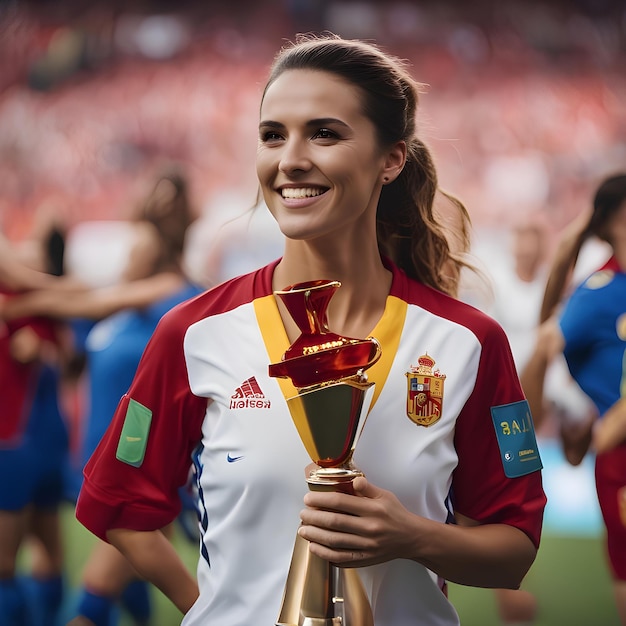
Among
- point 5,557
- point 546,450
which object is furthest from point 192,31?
point 5,557

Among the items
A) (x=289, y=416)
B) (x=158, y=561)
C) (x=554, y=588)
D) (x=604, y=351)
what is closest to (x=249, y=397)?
(x=289, y=416)

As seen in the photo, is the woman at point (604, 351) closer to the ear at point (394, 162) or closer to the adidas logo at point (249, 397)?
the ear at point (394, 162)

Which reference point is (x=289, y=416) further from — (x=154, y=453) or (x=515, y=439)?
(x=515, y=439)

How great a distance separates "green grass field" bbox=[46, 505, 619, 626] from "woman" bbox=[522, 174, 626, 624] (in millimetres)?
1372

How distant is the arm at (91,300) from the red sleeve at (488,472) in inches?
91.6

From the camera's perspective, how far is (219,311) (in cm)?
133

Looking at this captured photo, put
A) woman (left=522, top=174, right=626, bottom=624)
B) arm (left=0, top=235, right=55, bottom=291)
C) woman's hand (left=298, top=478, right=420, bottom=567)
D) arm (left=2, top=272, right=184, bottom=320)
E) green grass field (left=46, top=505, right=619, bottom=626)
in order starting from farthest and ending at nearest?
1. green grass field (left=46, top=505, right=619, bottom=626)
2. arm (left=2, top=272, right=184, bottom=320)
3. arm (left=0, top=235, right=55, bottom=291)
4. woman (left=522, top=174, right=626, bottom=624)
5. woman's hand (left=298, top=478, right=420, bottom=567)

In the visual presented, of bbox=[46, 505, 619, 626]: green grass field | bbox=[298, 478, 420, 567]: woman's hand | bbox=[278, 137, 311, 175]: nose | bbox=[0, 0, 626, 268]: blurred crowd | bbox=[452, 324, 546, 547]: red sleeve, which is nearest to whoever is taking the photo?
bbox=[298, 478, 420, 567]: woman's hand

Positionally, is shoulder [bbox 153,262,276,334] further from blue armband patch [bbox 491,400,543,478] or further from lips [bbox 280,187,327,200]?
blue armband patch [bbox 491,400,543,478]

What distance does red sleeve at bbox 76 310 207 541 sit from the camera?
4.20 ft

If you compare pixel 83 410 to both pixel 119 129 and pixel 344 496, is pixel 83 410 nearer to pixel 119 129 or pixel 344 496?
pixel 119 129

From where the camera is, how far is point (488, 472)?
1282 millimetres

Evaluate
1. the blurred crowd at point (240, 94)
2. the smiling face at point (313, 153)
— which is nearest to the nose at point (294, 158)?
the smiling face at point (313, 153)

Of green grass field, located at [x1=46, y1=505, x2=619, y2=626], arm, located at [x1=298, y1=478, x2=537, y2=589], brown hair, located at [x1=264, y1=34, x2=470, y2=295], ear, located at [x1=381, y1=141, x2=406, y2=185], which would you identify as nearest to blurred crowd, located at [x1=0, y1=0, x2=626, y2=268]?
green grass field, located at [x1=46, y1=505, x2=619, y2=626]
